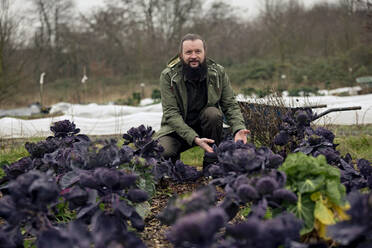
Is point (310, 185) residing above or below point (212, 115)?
below

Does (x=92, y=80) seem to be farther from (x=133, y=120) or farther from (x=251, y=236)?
(x=251, y=236)

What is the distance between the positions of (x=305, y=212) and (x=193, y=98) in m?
1.76

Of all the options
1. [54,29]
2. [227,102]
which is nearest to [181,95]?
[227,102]

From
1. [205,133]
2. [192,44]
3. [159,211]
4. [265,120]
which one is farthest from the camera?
[265,120]

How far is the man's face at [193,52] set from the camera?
255 centimetres

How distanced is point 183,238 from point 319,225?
597 mm

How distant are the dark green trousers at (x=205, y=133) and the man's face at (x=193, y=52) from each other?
374 mm

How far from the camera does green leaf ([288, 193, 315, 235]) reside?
115 centimetres

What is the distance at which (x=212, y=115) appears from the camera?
265 cm

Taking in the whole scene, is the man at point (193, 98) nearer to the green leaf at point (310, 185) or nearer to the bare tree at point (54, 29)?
the green leaf at point (310, 185)

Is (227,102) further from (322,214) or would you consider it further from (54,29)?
(54,29)

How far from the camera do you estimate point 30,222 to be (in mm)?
1173

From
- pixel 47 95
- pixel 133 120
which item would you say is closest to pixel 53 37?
pixel 47 95

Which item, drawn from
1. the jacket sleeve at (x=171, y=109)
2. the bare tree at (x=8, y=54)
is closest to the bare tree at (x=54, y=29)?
the bare tree at (x=8, y=54)
